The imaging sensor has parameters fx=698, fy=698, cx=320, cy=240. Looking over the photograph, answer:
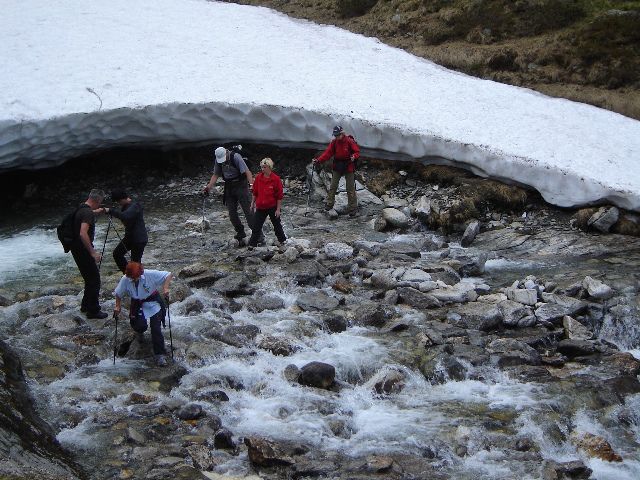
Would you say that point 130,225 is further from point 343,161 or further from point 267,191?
point 343,161

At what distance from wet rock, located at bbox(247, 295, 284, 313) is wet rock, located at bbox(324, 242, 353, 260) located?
2198 millimetres

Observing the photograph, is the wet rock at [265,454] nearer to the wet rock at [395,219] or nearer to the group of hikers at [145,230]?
the group of hikers at [145,230]

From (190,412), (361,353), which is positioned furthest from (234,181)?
(190,412)

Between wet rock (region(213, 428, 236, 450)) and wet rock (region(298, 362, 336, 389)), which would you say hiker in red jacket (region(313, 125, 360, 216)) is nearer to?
wet rock (region(298, 362, 336, 389))

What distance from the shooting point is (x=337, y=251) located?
44.7 feet

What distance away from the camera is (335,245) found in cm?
1380

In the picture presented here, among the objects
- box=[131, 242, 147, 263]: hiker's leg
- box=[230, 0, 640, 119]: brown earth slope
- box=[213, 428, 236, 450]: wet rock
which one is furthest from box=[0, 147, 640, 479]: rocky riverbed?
box=[230, 0, 640, 119]: brown earth slope

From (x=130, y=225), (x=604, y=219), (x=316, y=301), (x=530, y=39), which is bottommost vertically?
(x=316, y=301)

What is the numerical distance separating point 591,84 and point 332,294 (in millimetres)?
12329

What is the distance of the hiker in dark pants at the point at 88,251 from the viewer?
1020 cm

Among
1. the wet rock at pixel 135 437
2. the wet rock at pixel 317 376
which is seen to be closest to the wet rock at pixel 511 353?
the wet rock at pixel 317 376

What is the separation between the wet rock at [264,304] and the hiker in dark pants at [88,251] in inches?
91.0

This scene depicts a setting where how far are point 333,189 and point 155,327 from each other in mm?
7739

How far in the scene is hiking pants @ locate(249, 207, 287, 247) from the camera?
44.6 ft
